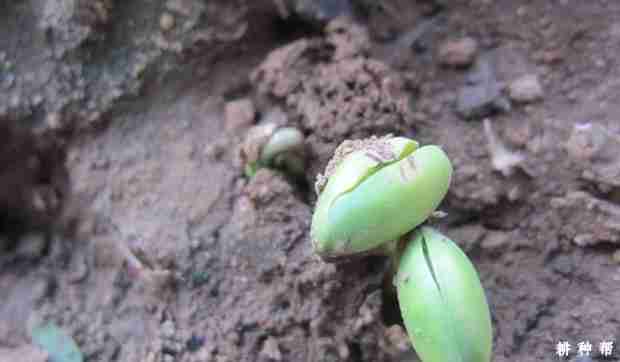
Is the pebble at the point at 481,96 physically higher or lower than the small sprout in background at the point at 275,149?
lower

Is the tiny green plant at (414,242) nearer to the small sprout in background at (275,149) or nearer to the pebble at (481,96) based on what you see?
the small sprout in background at (275,149)

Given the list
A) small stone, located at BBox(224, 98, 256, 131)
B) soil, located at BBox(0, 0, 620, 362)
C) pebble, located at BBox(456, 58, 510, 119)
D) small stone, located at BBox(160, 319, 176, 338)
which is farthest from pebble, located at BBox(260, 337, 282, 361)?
pebble, located at BBox(456, 58, 510, 119)

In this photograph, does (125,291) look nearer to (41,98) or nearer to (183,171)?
(183,171)

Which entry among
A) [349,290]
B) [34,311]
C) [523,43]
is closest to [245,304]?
[349,290]

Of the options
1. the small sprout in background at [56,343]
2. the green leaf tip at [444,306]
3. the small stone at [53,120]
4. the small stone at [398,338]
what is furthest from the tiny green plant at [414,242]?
the small stone at [53,120]

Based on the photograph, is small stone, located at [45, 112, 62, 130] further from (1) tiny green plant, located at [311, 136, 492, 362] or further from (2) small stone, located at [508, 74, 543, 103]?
(2) small stone, located at [508, 74, 543, 103]

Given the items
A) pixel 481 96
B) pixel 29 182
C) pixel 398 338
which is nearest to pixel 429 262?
pixel 398 338
